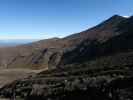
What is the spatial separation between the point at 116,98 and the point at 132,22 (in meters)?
70.7

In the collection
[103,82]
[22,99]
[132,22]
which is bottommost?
[22,99]

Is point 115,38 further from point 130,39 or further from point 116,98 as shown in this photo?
point 116,98

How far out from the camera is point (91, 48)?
240 feet

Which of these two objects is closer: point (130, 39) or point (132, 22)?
point (130, 39)

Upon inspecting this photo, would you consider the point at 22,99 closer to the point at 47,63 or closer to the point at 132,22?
the point at 132,22

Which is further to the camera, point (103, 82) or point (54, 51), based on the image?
point (54, 51)

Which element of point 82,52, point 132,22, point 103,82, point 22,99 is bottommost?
point 22,99

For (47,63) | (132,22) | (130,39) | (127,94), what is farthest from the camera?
(47,63)

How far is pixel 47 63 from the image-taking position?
98.3m

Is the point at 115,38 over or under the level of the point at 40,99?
over

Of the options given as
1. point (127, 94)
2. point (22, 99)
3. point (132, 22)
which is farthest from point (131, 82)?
point (132, 22)

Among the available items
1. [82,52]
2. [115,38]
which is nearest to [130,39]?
[115,38]

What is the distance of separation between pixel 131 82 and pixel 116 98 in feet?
6.36

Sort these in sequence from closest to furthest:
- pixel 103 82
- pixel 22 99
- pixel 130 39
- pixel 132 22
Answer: pixel 103 82 → pixel 22 99 → pixel 130 39 → pixel 132 22
